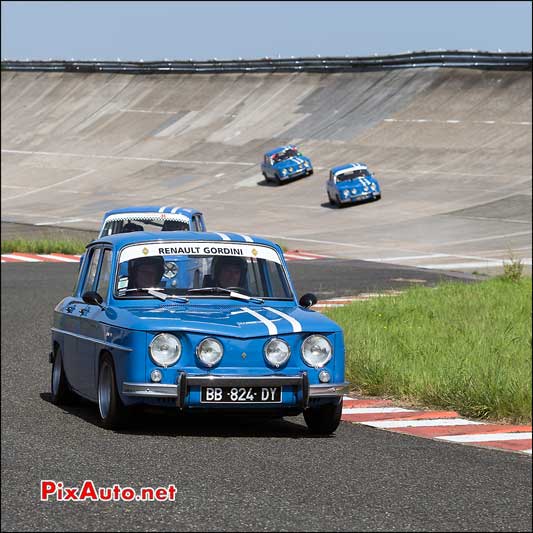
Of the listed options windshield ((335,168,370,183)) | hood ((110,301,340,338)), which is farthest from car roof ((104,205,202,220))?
windshield ((335,168,370,183))

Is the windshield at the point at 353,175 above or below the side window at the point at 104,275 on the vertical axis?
above

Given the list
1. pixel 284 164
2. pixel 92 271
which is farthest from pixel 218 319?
pixel 284 164

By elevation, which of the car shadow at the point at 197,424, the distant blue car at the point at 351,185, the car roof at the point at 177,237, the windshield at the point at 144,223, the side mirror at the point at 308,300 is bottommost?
the car shadow at the point at 197,424

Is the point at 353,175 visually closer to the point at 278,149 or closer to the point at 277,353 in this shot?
the point at 278,149

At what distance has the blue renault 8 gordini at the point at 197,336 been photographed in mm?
9242

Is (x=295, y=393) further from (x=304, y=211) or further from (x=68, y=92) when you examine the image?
(x=68, y=92)

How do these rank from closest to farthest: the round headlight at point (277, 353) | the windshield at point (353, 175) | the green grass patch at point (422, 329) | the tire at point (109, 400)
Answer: the round headlight at point (277, 353)
the tire at point (109, 400)
the green grass patch at point (422, 329)
the windshield at point (353, 175)

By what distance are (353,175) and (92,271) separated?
399 centimetres

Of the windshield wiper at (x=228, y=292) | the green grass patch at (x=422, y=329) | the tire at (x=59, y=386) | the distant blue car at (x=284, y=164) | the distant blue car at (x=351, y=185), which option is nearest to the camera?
the windshield wiper at (x=228, y=292)

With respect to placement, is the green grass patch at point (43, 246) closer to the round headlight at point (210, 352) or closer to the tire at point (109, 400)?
the tire at point (109, 400)

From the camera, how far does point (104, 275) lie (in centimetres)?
1037

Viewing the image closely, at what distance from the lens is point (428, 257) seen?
591 inches

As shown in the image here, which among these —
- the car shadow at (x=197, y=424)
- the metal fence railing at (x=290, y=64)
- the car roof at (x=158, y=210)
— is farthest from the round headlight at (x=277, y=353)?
the metal fence railing at (x=290, y=64)

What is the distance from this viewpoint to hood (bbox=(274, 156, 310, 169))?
46.8 ft
